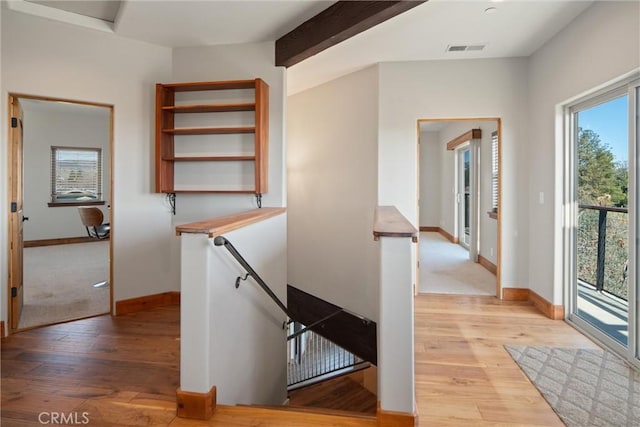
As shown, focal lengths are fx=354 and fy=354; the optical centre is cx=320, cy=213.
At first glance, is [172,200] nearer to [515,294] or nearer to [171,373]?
[171,373]

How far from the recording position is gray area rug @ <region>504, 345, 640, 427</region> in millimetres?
1867

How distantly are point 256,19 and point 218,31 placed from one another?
0.44 m

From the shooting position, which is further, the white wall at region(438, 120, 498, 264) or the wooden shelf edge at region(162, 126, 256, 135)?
the white wall at region(438, 120, 498, 264)

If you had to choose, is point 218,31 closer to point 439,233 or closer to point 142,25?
point 142,25

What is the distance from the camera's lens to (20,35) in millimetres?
2910

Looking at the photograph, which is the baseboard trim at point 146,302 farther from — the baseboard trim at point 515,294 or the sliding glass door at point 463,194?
the sliding glass door at point 463,194

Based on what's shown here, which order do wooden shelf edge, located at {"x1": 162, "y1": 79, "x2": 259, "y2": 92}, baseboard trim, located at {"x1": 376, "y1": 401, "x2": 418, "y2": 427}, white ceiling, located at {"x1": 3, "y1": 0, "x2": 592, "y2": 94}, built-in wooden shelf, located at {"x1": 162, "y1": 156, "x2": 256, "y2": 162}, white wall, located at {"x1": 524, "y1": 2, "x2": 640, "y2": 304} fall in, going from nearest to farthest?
baseboard trim, located at {"x1": 376, "y1": 401, "x2": 418, "y2": 427}
white wall, located at {"x1": 524, "y1": 2, "x2": 640, "y2": 304}
white ceiling, located at {"x1": 3, "y1": 0, "x2": 592, "y2": 94}
wooden shelf edge, located at {"x1": 162, "y1": 79, "x2": 259, "y2": 92}
built-in wooden shelf, located at {"x1": 162, "y1": 156, "x2": 256, "y2": 162}

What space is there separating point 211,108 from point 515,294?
3.66m

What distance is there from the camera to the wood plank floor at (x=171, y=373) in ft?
6.05

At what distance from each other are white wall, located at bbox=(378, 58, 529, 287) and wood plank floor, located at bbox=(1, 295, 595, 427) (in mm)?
890

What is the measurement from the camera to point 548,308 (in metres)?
3.31

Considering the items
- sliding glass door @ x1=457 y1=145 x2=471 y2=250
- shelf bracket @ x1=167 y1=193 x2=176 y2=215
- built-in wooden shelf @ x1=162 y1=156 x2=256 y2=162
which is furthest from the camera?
sliding glass door @ x1=457 y1=145 x2=471 y2=250

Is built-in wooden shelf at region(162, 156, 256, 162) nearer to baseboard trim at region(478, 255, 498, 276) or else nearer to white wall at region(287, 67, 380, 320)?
white wall at region(287, 67, 380, 320)

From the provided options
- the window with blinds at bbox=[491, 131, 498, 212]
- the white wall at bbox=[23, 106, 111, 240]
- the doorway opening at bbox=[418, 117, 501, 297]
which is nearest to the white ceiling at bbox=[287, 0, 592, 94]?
the doorway opening at bbox=[418, 117, 501, 297]
